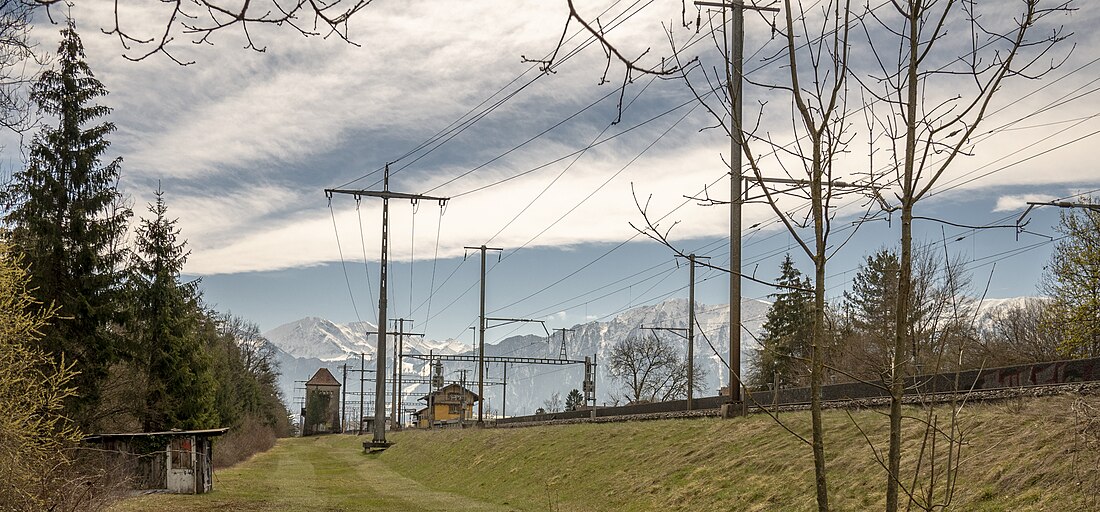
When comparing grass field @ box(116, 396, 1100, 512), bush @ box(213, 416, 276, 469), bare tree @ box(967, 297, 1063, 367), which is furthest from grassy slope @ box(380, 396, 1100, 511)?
bush @ box(213, 416, 276, 469)

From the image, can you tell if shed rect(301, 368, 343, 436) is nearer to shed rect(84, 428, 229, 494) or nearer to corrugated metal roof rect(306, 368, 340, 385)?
corrugated metal roof rect(306, 368, 340, 385)

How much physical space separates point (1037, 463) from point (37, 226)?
29.5 metres

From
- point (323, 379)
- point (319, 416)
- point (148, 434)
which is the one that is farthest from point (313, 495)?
point (323, 379)

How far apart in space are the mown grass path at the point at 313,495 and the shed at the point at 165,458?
0.86 meters

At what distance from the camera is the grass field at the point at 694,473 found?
12.0 m

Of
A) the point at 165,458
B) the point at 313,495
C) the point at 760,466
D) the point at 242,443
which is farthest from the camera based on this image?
the point at 242,443

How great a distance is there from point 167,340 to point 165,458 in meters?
9.90

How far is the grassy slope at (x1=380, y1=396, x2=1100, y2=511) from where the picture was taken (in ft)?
38.8

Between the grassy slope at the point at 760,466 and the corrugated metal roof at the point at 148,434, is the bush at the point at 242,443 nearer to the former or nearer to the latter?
the corrugated metal roof at the point at 148,434

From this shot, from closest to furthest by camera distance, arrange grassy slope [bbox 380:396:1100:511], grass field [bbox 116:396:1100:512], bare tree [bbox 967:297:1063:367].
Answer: grassy slope [bbox 380:396:1100:511]
grass field [bbox 116:396:1100:512]
bare tree [bbox 967:297:1063:367]

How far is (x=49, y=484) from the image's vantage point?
57.4 ft

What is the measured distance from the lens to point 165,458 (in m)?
29.9

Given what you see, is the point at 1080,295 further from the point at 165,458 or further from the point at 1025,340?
the point at 165,458

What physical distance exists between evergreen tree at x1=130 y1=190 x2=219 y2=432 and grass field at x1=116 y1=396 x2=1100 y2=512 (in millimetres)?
3634
